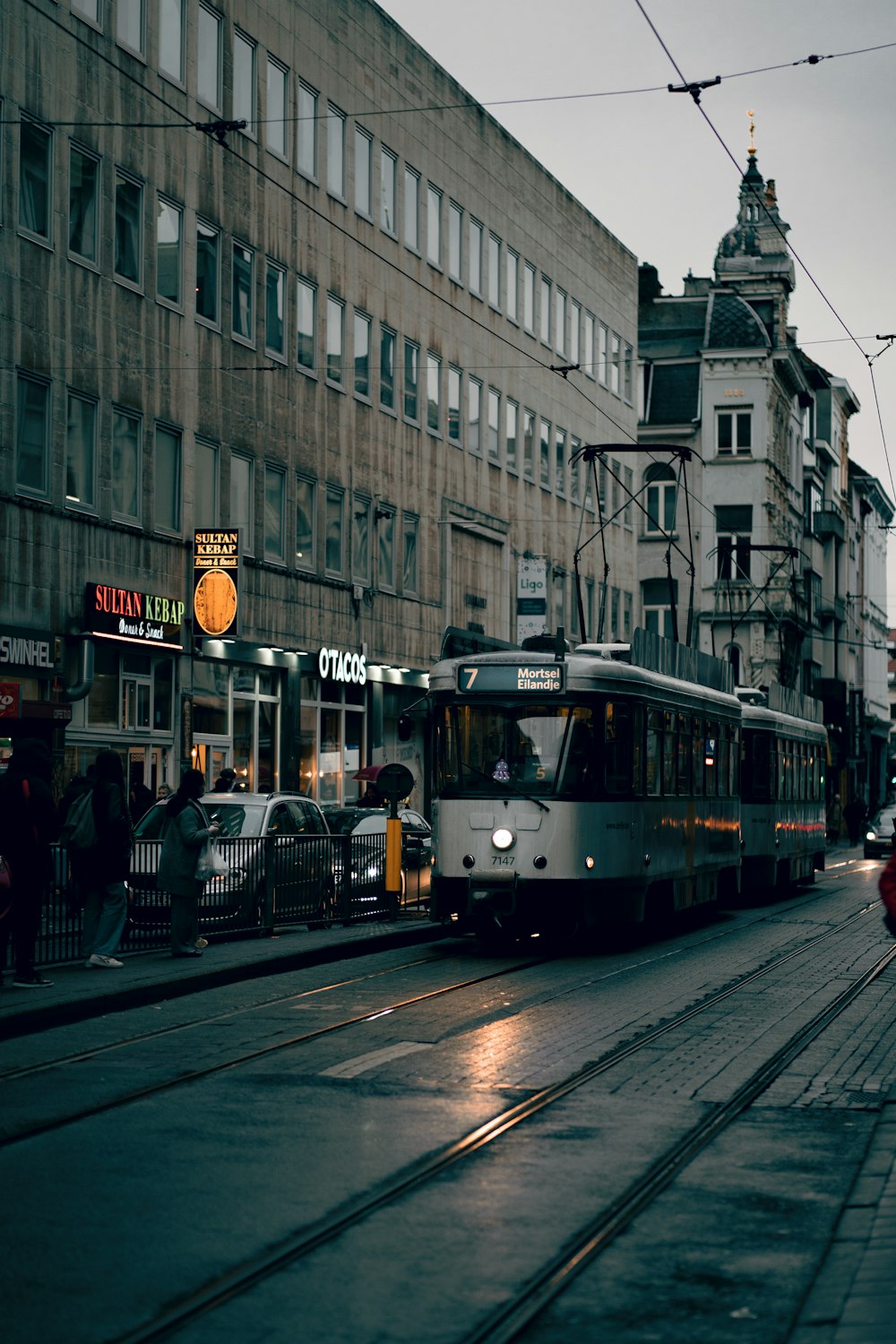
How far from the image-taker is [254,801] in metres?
22.8

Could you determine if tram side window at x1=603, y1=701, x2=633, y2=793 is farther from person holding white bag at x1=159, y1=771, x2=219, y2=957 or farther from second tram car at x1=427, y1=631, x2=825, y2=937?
person holding white bag at x1=159, y1=771, x2=219, y2=957

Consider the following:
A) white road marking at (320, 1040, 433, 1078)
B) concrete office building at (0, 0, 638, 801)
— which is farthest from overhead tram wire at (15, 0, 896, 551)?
white road marking at (320, 1040, 433, 1078)

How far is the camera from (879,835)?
54312mm

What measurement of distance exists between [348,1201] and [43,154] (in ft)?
75.7

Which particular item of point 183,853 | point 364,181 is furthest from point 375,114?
point 183,853

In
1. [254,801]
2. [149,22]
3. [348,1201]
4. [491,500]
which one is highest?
[149,22]

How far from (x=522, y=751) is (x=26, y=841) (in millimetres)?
6693

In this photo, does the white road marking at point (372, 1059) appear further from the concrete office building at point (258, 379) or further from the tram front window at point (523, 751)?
the tram front window at point (523, 751)

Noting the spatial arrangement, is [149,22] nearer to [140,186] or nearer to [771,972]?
[140,186]

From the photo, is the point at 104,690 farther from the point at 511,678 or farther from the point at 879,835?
the point at 879,835

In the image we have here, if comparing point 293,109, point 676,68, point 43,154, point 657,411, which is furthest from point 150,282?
point 657,411

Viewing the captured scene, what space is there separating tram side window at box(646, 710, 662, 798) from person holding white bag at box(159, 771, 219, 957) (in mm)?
5659

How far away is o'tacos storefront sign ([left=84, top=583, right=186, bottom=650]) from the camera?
28547 mm

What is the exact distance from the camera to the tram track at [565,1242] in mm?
6066
